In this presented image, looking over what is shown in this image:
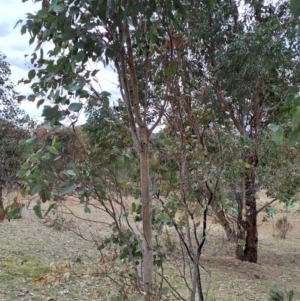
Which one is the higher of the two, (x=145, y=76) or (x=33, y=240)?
(x=145, y=76)

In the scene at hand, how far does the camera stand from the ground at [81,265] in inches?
130

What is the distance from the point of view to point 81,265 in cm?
274

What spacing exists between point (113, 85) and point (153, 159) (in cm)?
61

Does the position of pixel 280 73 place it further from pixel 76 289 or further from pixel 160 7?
pixel 160 7

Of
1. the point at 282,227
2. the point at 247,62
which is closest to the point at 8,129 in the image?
the point at 247,62

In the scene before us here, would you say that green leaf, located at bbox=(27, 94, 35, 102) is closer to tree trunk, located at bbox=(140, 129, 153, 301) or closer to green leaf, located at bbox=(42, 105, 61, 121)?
green leaf, located at bbox=(42, 105, 61, 121)

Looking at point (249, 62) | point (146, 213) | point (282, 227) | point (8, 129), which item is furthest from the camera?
point (282, 227)

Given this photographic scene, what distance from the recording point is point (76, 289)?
12.6 ft

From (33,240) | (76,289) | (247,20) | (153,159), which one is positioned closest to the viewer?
(153,159)

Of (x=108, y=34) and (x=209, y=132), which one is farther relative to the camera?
(x=209, y=132)

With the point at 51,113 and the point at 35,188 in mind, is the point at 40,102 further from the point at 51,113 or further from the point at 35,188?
the point at 35,188

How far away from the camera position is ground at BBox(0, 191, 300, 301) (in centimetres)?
329

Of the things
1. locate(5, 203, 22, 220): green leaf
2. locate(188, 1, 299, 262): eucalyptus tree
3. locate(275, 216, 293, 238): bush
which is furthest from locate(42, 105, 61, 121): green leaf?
locate(275, 216, 293, 238): bush

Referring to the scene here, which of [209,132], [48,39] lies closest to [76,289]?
[209,132]
